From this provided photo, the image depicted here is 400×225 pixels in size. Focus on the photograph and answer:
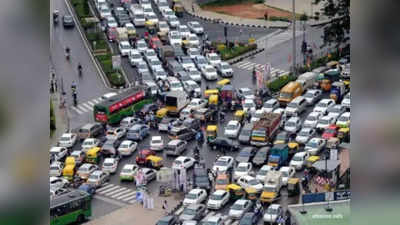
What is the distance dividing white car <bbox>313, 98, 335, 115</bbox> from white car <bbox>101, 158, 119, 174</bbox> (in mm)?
8396

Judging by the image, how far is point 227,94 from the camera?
111 ft

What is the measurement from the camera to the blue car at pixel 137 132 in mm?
30562

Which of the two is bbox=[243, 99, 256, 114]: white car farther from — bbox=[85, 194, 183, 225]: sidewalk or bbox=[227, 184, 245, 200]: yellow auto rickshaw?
bbox=[85, 194, 183, 225]: sidewalk

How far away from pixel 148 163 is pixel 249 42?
14.8 metres

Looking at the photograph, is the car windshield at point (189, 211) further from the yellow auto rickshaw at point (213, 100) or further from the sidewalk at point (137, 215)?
the yellow auto rickshaw at point (213, 100)

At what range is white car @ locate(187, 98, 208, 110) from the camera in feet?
109

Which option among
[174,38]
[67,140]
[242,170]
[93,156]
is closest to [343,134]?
[242,170]

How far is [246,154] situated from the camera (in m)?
28.2

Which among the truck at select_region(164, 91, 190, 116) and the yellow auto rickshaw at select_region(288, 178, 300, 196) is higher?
the truck at select_region(164, 91, 190, 116)

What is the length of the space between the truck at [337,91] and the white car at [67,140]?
10.3 meters

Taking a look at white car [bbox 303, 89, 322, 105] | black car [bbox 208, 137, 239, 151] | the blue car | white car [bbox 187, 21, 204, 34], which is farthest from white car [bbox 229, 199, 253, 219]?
white car [bbox 187, 21, 204, 34]
